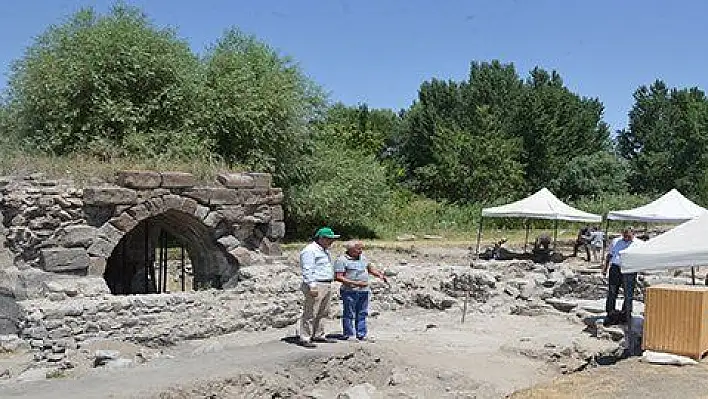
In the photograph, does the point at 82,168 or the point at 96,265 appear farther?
the point at 82,168

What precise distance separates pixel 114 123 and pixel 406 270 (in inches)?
434

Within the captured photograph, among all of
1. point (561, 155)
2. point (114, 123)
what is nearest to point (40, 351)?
point (114, 123)

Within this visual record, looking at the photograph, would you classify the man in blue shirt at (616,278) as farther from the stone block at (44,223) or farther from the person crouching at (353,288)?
the stone block at (44,223)

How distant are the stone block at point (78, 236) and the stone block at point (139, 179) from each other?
1.01 m

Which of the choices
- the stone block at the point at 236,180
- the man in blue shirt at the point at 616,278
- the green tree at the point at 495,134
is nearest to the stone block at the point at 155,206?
the stone block at the point at 236,180

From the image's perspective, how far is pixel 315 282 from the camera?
435 inches

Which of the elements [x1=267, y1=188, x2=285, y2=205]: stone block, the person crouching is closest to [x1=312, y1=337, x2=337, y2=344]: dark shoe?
the person crouching

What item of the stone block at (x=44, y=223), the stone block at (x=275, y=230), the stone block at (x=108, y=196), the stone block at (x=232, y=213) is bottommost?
the stone block at (x=275, y=230)

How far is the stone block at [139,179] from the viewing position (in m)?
14.8

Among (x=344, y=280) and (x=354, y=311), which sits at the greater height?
(x=344, y=280)

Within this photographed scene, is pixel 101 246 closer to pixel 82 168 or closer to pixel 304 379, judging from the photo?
pixel 82 168

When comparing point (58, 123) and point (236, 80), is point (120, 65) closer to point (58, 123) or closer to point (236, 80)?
point (58, 123)

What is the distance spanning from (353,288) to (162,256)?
8.23 metres

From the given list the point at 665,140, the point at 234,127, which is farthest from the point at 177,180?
the point at 665,140
